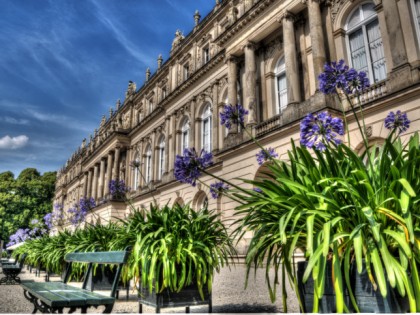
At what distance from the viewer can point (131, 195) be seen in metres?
31.4

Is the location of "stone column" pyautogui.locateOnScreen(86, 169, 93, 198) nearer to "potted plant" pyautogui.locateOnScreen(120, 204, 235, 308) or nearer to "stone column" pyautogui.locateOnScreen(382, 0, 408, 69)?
"stone column" pyautogui.locateOnScreen(382, 0, 408, 69)

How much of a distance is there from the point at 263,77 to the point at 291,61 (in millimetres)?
2937

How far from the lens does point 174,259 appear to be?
14.9 feet

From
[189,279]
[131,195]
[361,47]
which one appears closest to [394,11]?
[361,47]

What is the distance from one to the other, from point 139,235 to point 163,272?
1.93ft

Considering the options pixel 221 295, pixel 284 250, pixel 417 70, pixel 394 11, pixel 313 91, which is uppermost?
pixel 394 11

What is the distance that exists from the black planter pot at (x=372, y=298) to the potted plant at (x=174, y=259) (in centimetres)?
242

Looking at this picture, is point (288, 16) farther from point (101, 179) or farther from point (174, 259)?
point (101, 179)

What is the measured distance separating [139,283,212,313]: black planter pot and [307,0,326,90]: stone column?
1030 centimetres

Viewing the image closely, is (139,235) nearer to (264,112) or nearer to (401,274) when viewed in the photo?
(401,274)

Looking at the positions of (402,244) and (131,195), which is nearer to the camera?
(402,244)

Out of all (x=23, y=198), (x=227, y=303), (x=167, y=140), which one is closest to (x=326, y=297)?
(x=227, y=303)

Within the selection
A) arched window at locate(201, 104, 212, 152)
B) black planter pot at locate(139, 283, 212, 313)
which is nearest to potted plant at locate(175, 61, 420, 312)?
black planter pot at locate(139, 283, 212, 313)

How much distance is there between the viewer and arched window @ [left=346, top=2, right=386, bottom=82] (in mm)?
12211
